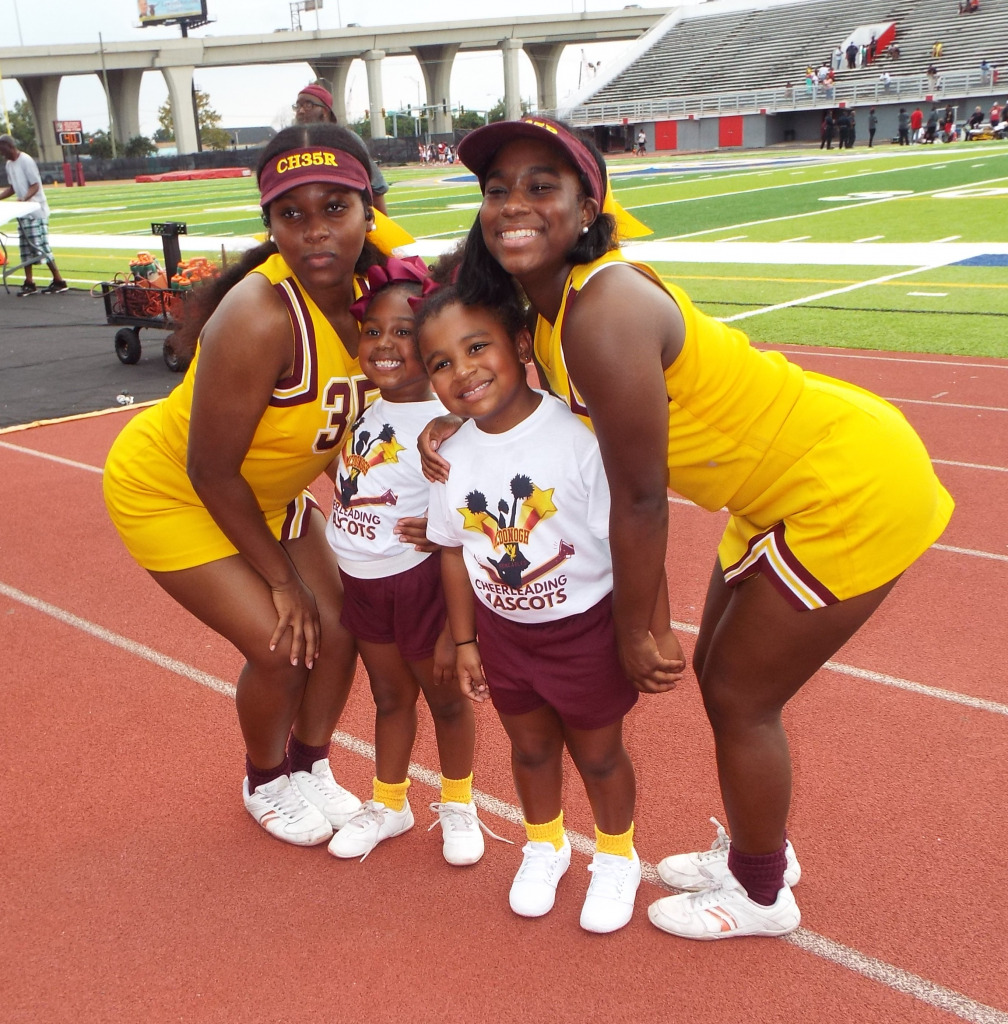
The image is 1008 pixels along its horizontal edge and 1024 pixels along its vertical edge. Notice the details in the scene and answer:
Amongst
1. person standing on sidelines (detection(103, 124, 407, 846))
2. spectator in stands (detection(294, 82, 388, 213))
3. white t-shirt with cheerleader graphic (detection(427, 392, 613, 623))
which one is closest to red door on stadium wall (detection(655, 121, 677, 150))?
spectator in stands (detection(294, 82, 388, 213))

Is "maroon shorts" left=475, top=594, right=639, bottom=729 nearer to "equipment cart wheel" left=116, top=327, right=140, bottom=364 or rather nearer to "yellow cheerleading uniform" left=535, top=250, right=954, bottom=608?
"yellow cheerleading uniform" left=535, top=250, right=954, bottom=608

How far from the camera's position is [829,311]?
11.0 metres

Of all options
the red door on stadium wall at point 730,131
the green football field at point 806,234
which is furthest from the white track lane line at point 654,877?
the red door on stadium wall at point 730,131

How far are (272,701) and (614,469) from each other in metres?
1.44

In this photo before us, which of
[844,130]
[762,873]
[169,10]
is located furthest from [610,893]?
[169,10]

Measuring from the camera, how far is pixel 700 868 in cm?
286

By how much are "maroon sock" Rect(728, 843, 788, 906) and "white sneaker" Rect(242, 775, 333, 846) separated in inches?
50.0

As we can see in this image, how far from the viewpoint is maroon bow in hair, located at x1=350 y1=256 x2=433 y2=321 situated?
258 cm

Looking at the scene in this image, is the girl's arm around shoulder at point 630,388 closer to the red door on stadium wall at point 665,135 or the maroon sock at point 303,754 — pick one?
the maroon sock at point 303,754

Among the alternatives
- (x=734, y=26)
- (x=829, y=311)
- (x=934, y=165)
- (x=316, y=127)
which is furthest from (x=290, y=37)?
(x=316, y=127)

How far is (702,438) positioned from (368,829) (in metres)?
1.64

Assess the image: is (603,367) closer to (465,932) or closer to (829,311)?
(465,932)

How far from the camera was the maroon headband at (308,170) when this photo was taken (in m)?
2.58

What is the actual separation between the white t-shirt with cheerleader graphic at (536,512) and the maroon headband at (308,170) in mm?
718
